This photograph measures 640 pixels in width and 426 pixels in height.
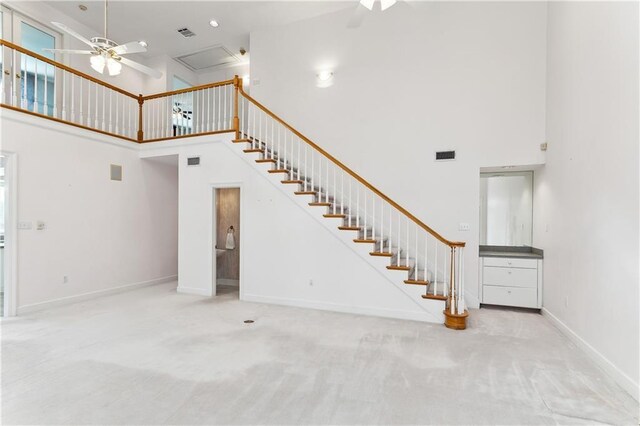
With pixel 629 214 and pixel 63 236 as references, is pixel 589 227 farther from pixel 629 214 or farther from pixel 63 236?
pixel 63 236

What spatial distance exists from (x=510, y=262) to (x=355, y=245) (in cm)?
255

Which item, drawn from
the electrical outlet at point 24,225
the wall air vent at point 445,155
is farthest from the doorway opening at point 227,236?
the wall air vent at point 445,155

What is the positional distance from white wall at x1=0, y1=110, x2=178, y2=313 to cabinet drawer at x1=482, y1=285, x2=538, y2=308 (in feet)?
21.3

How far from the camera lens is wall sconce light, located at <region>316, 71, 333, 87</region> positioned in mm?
5977

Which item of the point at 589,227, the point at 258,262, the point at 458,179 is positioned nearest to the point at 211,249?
the point at 258,262

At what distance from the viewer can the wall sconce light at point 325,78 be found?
5.98 m

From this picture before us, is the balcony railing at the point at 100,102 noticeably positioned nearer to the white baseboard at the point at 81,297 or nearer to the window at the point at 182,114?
the window at the point at 182,114

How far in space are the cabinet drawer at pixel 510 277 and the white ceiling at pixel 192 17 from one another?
17.8 ft

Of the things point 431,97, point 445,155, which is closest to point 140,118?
point 431,97

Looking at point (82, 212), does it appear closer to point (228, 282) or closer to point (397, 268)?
point (228, 282)

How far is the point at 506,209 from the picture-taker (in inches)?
218

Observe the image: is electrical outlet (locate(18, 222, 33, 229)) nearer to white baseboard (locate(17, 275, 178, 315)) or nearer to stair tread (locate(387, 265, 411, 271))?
white baseboard (locate(17, 275, 178, 315))

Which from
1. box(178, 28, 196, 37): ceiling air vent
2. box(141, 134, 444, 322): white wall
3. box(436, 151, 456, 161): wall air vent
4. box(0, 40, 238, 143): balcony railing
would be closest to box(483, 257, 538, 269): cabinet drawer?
box(141, 134, 444, 322): white wall

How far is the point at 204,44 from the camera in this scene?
284 inches
